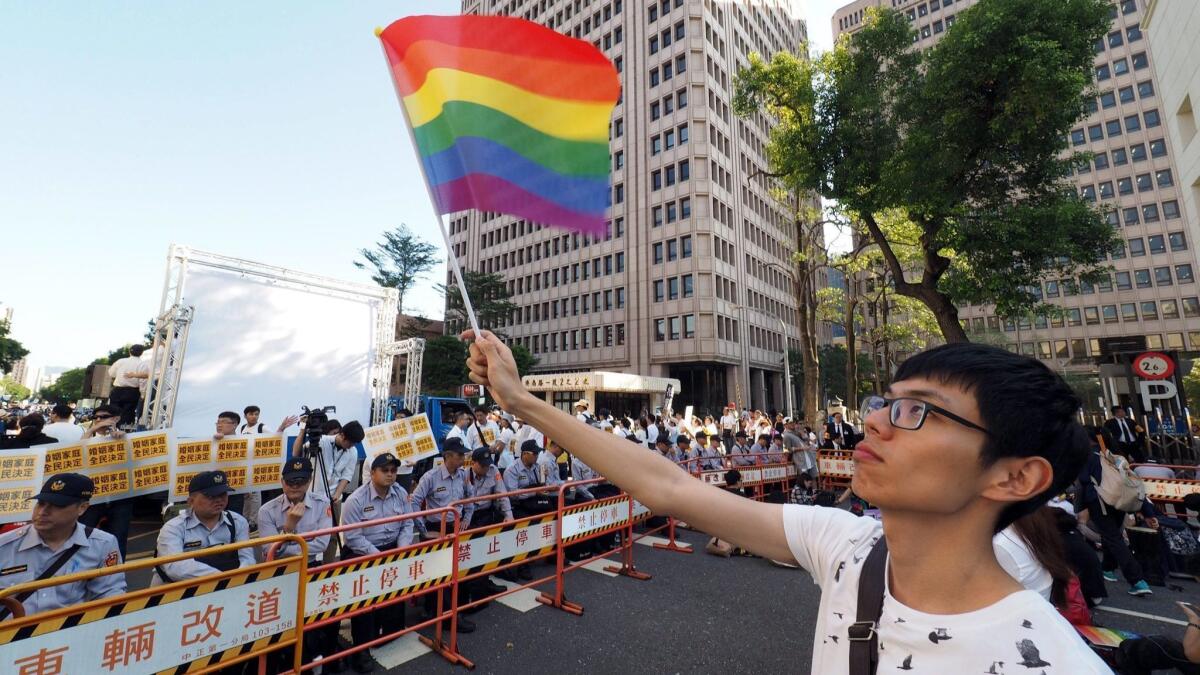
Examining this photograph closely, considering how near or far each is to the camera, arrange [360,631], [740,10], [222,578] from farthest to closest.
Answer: [740,10]
[360,631]
[222,578]

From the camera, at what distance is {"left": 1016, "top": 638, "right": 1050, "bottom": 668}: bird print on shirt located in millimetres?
966

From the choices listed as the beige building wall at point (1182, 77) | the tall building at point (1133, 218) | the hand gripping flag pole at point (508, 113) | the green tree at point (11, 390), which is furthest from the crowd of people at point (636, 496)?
the green tree at point (11, 390)

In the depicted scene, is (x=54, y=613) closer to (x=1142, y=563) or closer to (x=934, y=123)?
(x=1142, y=563)

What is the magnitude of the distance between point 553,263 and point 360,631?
141ft

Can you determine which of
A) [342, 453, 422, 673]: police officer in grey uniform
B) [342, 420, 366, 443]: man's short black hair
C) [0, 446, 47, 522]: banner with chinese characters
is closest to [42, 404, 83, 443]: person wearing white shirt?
[0, 446, 47, 522]: banner with chinese characters

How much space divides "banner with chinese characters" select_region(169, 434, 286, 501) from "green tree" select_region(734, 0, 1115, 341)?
540 inches

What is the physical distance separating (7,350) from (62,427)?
5110 centimetres

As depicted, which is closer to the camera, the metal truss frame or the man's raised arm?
the man's raised arm

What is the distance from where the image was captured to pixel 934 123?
1177 centimetres

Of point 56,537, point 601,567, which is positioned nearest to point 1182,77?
point 601,567

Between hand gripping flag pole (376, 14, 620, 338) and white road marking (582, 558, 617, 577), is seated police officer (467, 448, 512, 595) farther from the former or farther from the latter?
hand gripping flag pole (376, 14, 620, 338)

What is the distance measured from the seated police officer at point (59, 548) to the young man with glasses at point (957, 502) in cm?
451

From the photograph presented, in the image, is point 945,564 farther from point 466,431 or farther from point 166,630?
point 466,431

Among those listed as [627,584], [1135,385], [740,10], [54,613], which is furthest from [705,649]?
[740,10]
